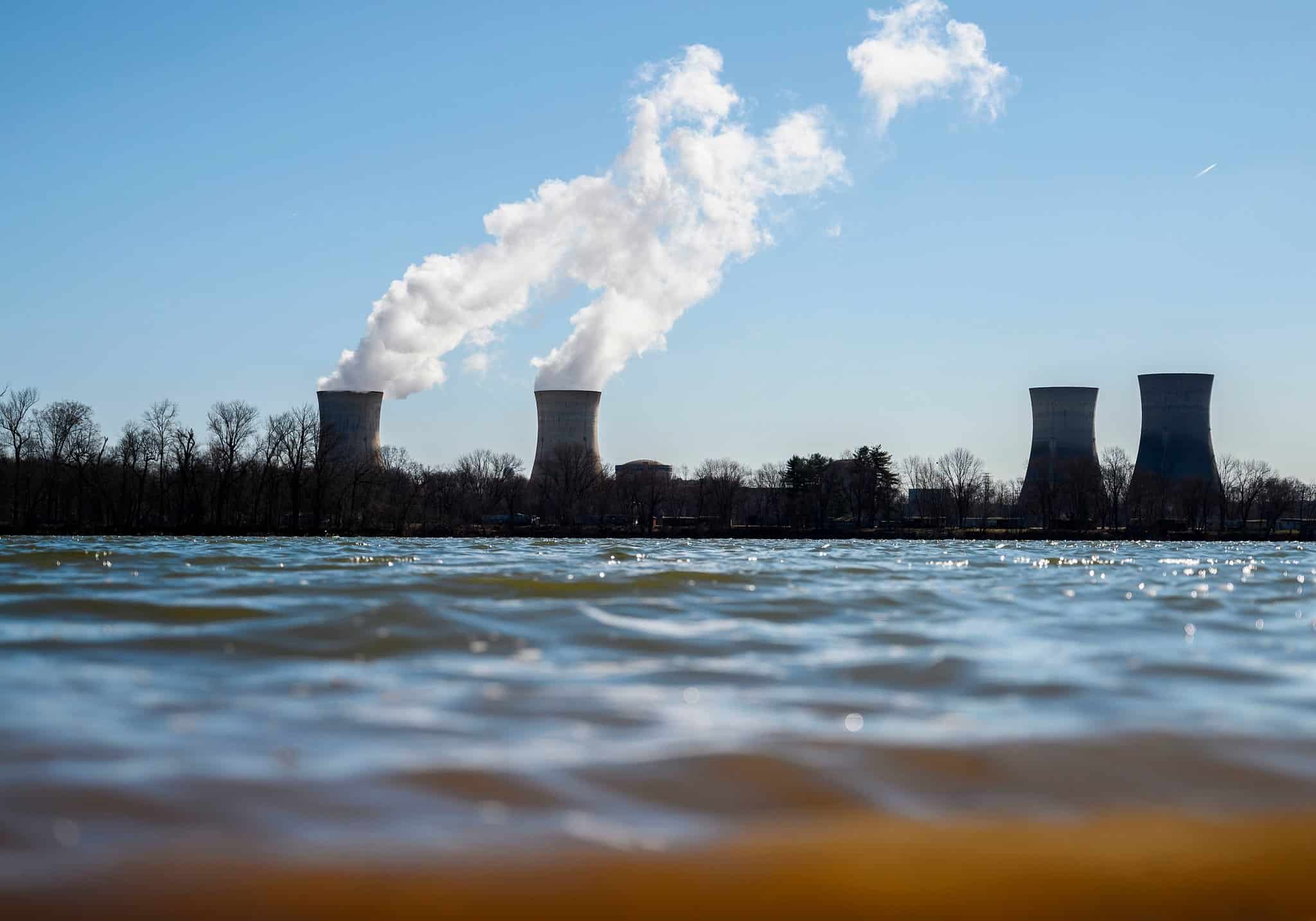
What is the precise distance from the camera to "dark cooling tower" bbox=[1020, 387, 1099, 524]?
6184cm

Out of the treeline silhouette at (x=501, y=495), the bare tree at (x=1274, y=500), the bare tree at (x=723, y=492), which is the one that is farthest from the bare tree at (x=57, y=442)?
the bare tree at (x=1274, y=500)

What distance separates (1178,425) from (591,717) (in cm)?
6148

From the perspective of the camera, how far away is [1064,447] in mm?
62188

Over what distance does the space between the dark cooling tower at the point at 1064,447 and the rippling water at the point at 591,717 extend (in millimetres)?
55560

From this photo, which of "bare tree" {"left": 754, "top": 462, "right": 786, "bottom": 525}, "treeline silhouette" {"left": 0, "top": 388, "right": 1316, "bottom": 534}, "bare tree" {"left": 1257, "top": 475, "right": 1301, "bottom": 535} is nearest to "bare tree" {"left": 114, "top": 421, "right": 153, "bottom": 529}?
"treeline silhouette" {"left": 0, "top": 388, "right": 1316, "bottom": 534}

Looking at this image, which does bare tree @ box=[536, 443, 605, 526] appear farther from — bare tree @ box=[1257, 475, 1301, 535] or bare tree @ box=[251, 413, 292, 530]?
bare tree @ box=[1257, 475, 1301, 535]

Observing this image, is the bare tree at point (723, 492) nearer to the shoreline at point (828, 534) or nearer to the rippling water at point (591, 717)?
the shoreline at point (828, 534)

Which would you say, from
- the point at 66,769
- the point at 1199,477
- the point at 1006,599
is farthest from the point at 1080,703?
the point at 1199,477

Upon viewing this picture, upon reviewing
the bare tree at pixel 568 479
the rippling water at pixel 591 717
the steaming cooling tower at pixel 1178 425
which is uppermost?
the steaming cooling tower at pixel 1178 425

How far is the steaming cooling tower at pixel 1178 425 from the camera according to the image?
59719mm

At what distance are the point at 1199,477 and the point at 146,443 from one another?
1839 inches

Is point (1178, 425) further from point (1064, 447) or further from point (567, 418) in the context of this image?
point (567, 418)

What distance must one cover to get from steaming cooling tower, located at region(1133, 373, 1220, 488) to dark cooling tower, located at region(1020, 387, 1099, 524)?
256 cm

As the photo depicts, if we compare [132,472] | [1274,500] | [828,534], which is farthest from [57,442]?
[1274,500]
